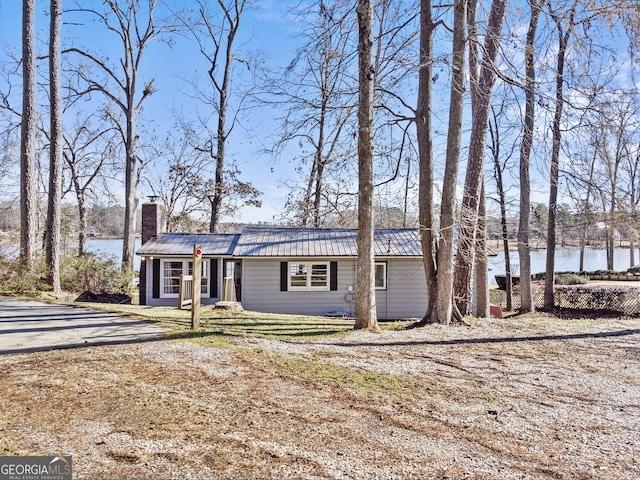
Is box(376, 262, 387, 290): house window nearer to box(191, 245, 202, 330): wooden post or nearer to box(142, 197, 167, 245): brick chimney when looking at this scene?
box(142, 197, 167, 245): brick chimney

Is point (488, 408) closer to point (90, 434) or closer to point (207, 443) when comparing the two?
point (207, 443)

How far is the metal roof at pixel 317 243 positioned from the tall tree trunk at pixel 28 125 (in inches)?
254

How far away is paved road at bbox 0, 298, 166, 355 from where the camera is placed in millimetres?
5535

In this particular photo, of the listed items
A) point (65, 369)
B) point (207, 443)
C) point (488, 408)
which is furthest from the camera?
point (65, 369)

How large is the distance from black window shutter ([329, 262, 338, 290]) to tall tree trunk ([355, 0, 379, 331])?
6.88 metres

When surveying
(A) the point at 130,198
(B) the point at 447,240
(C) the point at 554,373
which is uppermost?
(A) the point at 130,198

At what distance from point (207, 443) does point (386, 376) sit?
2.23 m

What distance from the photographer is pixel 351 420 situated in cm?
326

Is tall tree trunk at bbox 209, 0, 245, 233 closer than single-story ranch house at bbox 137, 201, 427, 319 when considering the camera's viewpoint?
No

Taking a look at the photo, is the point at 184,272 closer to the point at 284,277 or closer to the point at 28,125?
the point at 284,277

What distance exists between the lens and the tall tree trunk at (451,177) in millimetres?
8109

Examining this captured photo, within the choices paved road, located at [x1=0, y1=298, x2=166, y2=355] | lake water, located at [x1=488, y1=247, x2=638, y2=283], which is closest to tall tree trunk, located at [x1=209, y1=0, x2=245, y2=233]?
paved road, located at [x1=0, y1=298, x2=166, y2=355]

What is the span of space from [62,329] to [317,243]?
30.9 ft

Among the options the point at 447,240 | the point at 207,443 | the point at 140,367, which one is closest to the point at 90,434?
the point at 207,443
